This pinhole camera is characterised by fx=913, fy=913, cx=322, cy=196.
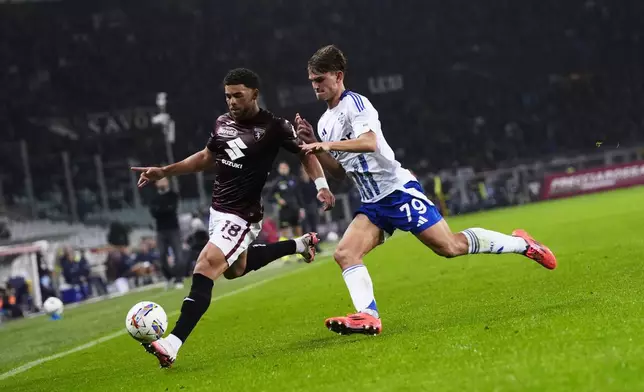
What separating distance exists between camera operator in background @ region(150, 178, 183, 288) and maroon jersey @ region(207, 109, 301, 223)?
1005 cm

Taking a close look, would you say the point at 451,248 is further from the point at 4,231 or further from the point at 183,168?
the point at 4,231

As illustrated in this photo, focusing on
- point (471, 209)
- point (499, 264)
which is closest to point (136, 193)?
point (471, 209)

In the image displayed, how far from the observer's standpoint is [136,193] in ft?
99.5

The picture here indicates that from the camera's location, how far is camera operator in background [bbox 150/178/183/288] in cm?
1669

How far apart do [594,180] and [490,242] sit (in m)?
27.8

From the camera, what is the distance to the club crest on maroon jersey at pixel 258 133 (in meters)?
6.52

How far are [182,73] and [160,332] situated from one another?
3171 cm

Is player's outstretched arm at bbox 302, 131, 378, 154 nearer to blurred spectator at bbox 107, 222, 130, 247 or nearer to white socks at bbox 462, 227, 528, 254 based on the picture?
white socks at bbox 462, 227, 528, 254

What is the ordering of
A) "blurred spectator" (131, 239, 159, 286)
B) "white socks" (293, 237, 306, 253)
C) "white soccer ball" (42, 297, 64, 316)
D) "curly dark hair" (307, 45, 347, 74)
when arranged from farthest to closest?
1. "blurred spectator" (131, 239, 159, 286)
2. "white soccer ball" (42, 297, 64, 316)
3. "white socks" (293, 237, 306, 253)
4. "curly dark hair" (307, 45, 347, 74)

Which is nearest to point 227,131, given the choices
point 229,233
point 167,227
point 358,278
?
point 229,233

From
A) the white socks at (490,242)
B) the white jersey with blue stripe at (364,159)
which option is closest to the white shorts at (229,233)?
the white jersey with blue stripe at (364,159)

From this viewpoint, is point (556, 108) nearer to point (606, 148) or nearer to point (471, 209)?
point (606, 148)

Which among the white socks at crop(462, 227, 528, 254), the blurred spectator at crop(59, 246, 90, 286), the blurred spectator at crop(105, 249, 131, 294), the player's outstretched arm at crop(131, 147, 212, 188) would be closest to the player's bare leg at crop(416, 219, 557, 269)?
the white socks at crop(462, 227, 528, 254)

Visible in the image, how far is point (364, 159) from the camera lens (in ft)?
21.4
